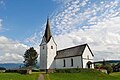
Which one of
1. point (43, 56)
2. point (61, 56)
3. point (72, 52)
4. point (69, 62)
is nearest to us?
point (72, 52)

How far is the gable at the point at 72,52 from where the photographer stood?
2515 inches

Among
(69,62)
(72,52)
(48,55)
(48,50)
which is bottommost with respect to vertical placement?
(69,62)

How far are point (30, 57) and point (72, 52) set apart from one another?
26.6 metres

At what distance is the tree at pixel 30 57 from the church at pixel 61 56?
11824mm

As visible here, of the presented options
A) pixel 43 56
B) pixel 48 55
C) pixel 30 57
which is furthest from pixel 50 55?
pixel 30 57

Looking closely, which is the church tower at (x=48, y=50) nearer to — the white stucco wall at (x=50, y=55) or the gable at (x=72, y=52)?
the white stucco wall at (x=50, y=55)

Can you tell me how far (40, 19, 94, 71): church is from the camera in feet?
208

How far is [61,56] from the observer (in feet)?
236

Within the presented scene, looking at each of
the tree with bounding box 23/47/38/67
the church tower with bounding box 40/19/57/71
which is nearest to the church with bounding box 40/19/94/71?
the church tower with bounding box 40/19/57/71

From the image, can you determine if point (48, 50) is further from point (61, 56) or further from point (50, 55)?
point (61, 56)

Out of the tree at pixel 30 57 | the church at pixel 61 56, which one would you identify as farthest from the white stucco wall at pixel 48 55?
the tree at pixel 30 57

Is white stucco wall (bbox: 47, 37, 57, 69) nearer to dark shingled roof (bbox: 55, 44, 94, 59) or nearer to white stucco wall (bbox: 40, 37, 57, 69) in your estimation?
white stucco wall (bbox: 40, 37, 57, 69)

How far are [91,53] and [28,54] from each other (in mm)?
32027

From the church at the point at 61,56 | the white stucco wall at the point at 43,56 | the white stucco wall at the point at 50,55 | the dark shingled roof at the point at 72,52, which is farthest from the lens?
the white stucco wall at the point at 43,56
